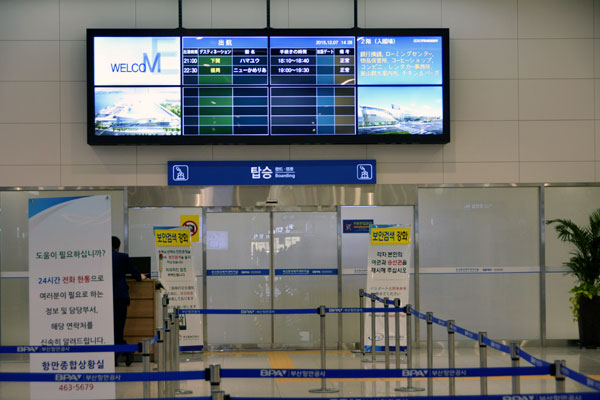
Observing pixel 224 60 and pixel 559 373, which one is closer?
pixel 559 373

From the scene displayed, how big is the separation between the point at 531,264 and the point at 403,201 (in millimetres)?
2126

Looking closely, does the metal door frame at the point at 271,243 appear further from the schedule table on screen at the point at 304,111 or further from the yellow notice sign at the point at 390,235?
the yellow notice sign at the point at 390,235

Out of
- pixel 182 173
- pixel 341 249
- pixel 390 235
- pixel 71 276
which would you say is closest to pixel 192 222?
pixel 182 173

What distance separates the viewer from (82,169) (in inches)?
430

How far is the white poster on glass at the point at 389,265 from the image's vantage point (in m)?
9.73

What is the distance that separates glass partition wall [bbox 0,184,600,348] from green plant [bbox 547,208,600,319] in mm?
317

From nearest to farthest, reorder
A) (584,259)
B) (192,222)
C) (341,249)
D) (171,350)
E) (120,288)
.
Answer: (171,350)
(120,288)
(584,259)
(192,222)
(341,249)

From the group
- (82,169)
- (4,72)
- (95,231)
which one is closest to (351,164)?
(82,169)

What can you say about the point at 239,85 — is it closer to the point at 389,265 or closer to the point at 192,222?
the point at 192,222

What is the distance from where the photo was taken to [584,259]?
10.9 metres

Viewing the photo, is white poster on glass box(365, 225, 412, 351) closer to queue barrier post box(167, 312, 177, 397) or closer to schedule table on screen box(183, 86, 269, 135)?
schedule table on screen box(183, 86, 269, 135)

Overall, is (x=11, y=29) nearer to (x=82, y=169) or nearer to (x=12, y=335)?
(x=82, y=169)

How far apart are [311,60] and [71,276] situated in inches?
245

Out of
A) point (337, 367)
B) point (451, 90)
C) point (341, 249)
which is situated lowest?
point (337, 367)
